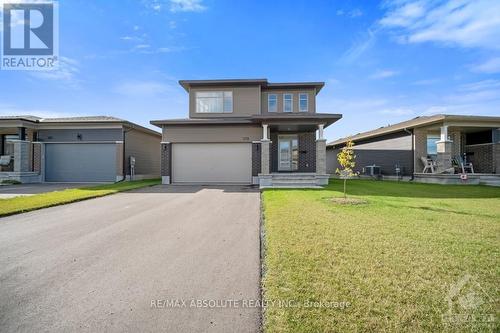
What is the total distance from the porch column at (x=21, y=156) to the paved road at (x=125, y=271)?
14.2 m

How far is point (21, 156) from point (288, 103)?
1902cm

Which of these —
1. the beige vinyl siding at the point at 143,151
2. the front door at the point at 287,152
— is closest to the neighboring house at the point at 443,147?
the front door at the point at 287,152

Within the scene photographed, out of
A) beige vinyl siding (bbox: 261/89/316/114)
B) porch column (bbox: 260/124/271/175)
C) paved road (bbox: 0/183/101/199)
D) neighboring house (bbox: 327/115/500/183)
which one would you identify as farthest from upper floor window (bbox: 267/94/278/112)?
paved road (bbox: 0/183/101/199)

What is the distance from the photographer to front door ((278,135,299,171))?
16297 millimetres

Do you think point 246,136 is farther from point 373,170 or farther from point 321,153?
point 373,170

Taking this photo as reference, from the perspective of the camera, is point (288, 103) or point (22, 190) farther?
point (288, 103)

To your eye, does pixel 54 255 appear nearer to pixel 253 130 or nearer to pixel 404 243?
pixel 404 243

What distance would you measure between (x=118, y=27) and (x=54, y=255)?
1116 cm

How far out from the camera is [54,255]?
4.00 metres

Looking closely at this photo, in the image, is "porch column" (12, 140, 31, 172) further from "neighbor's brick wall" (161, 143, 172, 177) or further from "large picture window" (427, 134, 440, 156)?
"large picture window" (427, 134, 440, 156)

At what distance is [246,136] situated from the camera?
1530 centimetres

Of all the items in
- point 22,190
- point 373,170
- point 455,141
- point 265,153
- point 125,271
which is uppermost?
point 455,141

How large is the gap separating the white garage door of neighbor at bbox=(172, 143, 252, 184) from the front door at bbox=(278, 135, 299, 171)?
235 cm

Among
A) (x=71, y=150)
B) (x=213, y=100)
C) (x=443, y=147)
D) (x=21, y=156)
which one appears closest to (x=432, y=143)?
(x=443, y=147)
